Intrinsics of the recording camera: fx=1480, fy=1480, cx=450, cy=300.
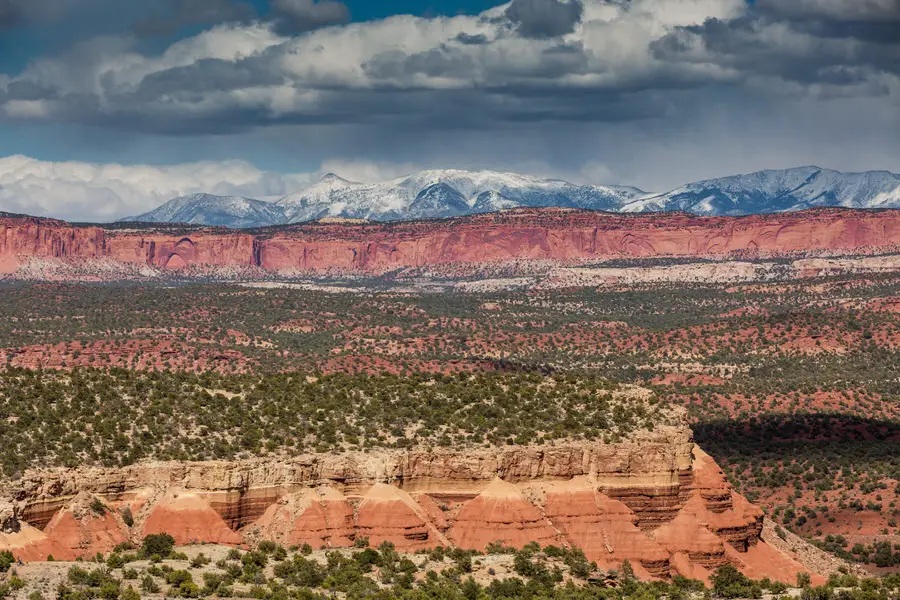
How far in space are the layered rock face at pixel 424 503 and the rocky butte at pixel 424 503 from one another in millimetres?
51

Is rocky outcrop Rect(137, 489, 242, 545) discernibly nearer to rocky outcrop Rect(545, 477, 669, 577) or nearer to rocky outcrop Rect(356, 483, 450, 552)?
rocky outcrop Rect(356, 483, 450, 552)

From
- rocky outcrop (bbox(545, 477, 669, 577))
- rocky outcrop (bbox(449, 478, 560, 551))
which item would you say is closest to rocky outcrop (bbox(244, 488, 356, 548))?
rocky outcrop (bbox(449, 478, 560, 551))

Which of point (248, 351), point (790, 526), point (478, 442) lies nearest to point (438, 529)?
point (478, 442)

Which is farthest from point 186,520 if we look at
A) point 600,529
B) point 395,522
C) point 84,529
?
point 600,529

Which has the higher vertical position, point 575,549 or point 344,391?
point 344,391

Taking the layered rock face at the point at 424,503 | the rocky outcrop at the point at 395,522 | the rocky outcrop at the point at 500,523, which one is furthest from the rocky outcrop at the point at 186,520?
the rocky outcrop at the point at 500,523

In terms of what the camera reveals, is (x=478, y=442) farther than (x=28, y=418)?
Yes

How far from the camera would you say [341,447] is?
6128cm

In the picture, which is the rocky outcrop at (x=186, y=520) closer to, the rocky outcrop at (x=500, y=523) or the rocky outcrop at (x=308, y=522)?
the rocky outcrop at (x=308, y=522)

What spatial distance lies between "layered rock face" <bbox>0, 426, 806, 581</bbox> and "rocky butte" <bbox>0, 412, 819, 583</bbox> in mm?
51

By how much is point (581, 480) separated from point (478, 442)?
4.69 metres

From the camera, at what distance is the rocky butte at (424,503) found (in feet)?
179

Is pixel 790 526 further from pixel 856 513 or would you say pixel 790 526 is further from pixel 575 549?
pixel 575 549

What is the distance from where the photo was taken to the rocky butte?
5469 centimetres
